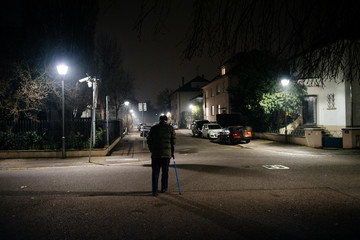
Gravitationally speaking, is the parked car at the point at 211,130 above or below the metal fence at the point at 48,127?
below

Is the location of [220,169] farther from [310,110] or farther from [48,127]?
[310,110]

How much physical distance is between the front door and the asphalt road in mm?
15539

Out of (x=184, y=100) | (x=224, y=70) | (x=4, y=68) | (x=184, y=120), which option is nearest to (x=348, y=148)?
(x=4, y=68)

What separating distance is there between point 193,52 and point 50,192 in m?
5.37

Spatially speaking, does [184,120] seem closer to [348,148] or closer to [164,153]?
[348,148]

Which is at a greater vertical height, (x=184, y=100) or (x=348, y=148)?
(x=184, y=100)

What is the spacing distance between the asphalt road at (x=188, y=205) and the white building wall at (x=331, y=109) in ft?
44.5

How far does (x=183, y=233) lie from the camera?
14.8 feet

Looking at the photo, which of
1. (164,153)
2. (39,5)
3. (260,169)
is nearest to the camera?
(164,153)

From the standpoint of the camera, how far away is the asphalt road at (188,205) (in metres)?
4.61

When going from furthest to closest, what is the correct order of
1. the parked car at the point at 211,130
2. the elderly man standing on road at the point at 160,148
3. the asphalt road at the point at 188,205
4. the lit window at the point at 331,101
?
the parked car at the point at 211,130
the lit window at the point at 331,101
the elderly man standing on road at the point at 160,148
the asphalt road at the point at 188,205

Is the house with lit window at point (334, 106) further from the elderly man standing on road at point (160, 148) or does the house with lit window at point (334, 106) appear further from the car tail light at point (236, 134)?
the elderly man standing on road at point (160, 148)

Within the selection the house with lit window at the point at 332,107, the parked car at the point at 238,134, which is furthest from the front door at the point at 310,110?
the parked car at the point at 238,134

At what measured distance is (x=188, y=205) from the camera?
19.7 ft
